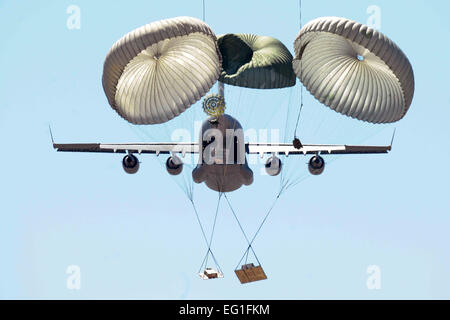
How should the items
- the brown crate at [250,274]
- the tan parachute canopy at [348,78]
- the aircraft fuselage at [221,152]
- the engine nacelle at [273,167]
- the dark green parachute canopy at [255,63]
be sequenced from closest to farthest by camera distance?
the tan parachute canopy at [348,78] < the brown crate at [250,274] < the dark green parachute canopy at [255,63] < the aircraft fuselage at [221,152] < the engine nacelle at [273,167]

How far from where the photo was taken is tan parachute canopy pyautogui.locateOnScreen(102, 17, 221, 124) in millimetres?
49938

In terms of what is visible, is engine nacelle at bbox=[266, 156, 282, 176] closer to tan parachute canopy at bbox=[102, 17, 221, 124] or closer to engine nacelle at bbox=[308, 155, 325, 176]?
engine nacelle at bbox=[308, 155, 325, 176]

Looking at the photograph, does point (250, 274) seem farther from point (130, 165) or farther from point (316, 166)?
point (130, 165)

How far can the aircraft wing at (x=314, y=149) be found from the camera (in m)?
64.2

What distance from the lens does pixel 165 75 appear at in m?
51.1

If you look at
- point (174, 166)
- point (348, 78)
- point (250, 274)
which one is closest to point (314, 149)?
point (174, 166)

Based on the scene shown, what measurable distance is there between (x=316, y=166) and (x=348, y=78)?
1098cm

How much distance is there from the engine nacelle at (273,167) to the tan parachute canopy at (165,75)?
1028 centimetres

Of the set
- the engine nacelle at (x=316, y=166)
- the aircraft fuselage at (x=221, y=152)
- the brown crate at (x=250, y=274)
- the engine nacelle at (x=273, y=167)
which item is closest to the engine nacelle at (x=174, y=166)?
the aircraft fuselage at (x=221, y=152)

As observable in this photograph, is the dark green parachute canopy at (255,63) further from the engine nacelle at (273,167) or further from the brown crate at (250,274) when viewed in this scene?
the brown crate at (250,274)

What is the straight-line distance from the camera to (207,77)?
50844 millimetres

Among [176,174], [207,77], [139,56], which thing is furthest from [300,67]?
[176,174]

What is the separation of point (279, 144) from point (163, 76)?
665 inches
